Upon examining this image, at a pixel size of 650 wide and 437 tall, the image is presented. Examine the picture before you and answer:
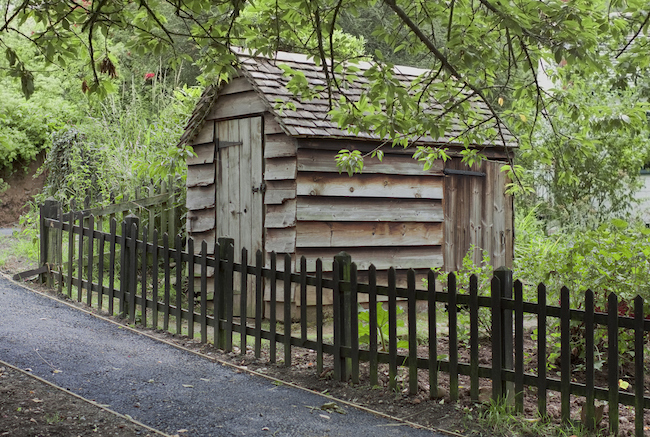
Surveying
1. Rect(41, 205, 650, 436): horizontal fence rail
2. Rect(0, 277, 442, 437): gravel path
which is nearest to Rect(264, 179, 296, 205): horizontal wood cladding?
Rect(41, 205, 650, 436): horizontal fence rail

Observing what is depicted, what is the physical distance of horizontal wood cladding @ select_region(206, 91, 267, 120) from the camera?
8.41 m

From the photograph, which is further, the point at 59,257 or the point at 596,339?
the point at 59,257

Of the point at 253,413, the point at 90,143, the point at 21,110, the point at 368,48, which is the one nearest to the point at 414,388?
the point at 253,413

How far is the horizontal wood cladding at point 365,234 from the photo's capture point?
8.09m

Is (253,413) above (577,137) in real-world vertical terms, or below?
below

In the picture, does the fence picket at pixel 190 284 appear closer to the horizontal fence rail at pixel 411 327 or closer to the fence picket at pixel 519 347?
the horizontal fence rail at pixel 411 327

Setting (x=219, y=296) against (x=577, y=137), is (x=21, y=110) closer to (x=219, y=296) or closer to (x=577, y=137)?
(x=219, y=296)

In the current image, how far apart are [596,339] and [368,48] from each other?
15708mm

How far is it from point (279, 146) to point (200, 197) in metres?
1.79

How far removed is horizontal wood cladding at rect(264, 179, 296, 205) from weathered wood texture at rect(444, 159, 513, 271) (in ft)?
8.31

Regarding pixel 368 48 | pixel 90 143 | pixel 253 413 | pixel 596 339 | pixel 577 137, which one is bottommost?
pixel 253 413

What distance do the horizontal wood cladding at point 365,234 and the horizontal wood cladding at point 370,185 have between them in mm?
396

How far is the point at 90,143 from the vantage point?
12602mm

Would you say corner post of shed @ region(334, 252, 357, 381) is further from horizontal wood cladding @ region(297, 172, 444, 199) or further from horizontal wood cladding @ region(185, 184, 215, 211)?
horizontal wood cladding @ region(185, 184, 215, 211)
